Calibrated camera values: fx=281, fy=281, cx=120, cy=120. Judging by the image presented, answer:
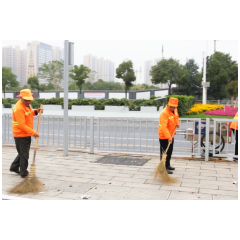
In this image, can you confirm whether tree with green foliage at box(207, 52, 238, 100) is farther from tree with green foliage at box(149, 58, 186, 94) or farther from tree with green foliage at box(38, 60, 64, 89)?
tree with green foliage at box(38, 60, 64, 89)

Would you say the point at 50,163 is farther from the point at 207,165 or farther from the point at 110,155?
the point at 207,165

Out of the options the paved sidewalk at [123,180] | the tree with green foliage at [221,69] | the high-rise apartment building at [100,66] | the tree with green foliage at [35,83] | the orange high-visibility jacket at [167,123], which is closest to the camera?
the paved sidewalk at [123,180]

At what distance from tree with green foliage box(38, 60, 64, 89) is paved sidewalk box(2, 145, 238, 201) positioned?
111 feet

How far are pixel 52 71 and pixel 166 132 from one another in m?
37.2

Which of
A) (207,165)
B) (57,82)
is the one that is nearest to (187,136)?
(207,165)

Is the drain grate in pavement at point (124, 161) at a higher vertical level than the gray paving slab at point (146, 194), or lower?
higher

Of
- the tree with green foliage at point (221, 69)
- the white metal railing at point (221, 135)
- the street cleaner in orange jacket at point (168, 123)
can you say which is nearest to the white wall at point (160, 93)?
the tree with green foliage at point (221, 69)

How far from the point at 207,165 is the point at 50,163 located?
12.4 ft

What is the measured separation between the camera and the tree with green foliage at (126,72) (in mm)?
27922

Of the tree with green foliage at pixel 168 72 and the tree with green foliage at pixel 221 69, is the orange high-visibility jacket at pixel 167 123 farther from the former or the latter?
the tree with green foliage at pixel 221 69

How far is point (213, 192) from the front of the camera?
4.69 m

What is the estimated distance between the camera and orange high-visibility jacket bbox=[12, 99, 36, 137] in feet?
17.0

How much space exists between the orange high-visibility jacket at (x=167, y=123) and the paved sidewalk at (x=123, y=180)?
0.89m

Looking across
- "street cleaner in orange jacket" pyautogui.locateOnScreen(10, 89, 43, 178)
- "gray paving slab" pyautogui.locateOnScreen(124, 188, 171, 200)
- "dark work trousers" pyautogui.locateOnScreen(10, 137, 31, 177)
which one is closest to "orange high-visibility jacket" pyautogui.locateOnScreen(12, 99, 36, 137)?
"street cleaner in orange jacket" pyautogui.locateOnScreen(10, 89, 43, 178)
